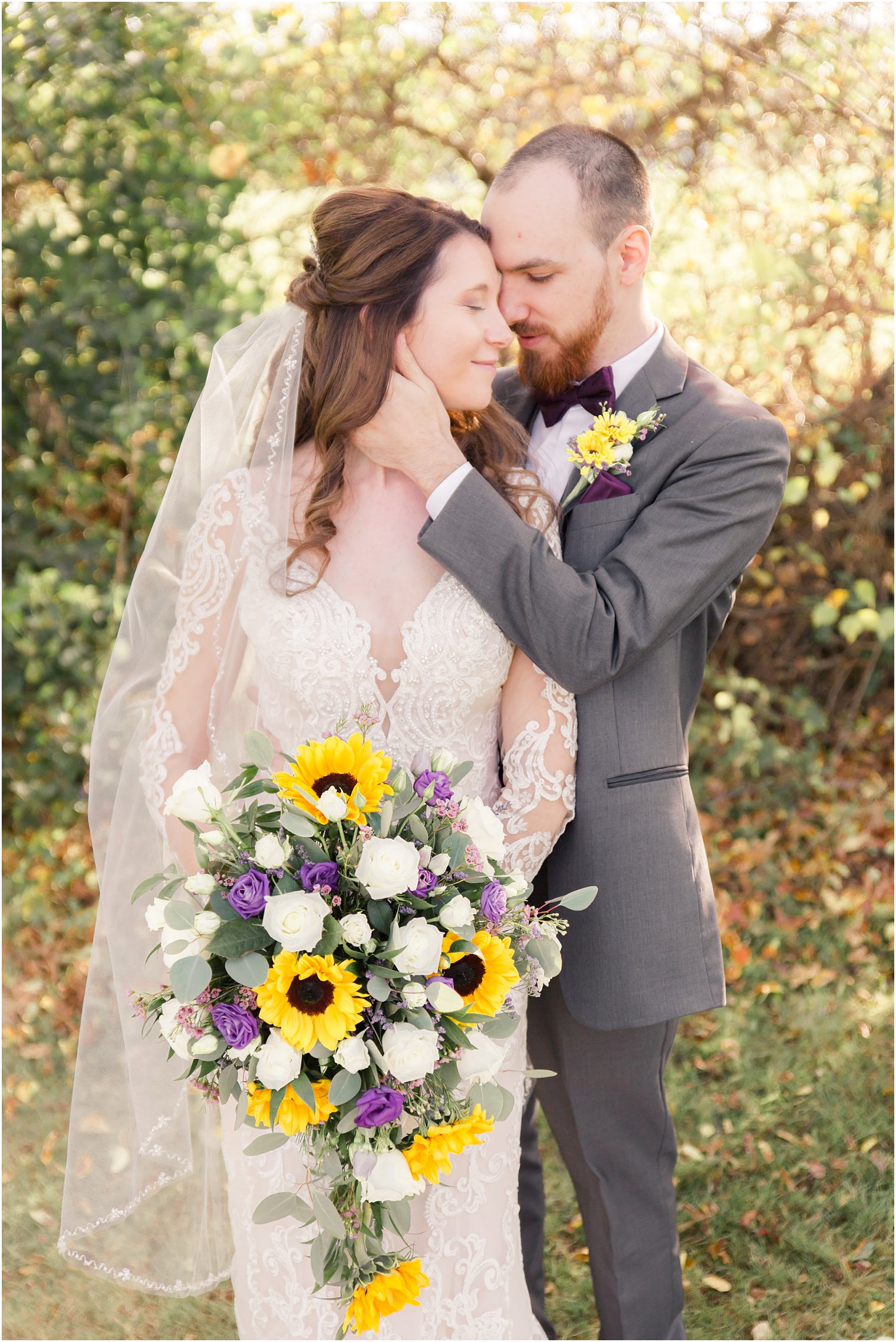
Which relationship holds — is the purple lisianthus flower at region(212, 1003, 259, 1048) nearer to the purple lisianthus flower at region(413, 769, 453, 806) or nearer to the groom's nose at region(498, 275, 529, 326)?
the purple lisianthus flower at region(413, 769, 453, 806)

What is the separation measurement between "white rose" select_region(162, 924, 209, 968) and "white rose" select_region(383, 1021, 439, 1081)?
31cm

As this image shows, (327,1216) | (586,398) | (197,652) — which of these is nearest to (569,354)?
(586,398)

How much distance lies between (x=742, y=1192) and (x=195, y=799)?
2727mm

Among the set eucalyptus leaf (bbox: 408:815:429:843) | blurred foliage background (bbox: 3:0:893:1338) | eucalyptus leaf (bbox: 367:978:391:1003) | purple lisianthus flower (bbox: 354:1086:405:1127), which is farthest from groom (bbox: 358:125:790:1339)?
blurred foliage background (bbox: 3:0:893:1338)

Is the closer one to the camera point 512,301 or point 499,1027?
point 499,1027

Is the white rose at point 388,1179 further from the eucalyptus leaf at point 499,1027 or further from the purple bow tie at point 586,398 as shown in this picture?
the purple bow tie at point 586,398

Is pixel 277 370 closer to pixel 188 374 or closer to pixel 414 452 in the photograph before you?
pixel 414 452

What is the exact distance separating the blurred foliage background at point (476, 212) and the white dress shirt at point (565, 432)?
7.71ft

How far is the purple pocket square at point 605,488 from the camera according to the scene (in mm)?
2465

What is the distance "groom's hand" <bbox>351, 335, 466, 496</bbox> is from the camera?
2.26m

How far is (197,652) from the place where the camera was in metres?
2.31

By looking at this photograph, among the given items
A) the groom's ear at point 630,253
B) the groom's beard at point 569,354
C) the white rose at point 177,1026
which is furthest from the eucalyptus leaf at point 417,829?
the groom's ear at point 630,253

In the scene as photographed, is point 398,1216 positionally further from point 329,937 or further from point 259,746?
point 259,746

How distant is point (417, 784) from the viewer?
1.86m
